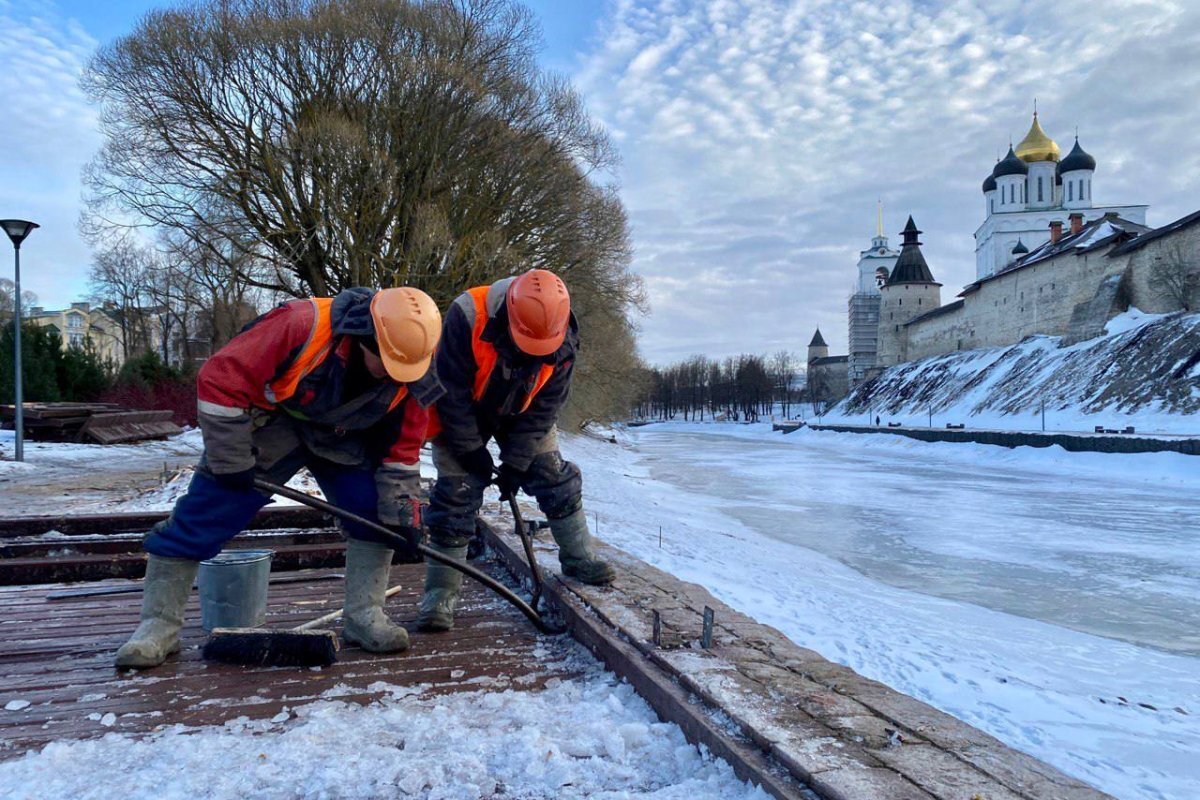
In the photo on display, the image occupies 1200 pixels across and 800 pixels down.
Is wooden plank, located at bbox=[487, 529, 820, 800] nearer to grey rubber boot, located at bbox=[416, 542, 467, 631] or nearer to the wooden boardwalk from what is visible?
the wooden boardwalk

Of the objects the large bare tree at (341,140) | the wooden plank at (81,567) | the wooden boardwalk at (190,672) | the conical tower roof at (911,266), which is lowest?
the wooden boardwalk at (190,672)

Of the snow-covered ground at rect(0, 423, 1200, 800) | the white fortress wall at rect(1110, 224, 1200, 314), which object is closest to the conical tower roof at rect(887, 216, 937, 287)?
the white fortress wall at rect(1110, 224, 1200, 314)

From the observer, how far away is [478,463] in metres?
3.64

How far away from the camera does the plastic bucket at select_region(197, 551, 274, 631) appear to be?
10.8 feet

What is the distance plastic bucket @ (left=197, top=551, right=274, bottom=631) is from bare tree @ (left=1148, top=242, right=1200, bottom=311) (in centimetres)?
4344

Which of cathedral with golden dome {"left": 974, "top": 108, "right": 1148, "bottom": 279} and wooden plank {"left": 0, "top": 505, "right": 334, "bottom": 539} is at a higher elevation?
cathedral with golden dome {"left": 974, "top": 108, "right": 1148, "bottom": 279}

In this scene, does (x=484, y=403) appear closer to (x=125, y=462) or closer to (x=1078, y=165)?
(x=125, y=462)

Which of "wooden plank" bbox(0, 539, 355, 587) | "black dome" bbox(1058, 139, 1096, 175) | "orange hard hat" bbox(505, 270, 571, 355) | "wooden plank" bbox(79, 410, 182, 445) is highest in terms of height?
"black dome" bbox(1058, 139, 1096, 175)

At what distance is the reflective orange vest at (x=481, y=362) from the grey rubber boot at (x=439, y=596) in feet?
1.95

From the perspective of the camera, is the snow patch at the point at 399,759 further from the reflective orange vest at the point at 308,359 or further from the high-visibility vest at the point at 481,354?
the high-visibility vest at the point at 481,354

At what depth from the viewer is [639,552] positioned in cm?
718

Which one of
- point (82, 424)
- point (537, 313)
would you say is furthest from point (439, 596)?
point (82, 424)

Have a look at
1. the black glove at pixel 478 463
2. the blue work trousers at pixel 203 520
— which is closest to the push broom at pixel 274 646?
the blue work trousers at pixel 203 520

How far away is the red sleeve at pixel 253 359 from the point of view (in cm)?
281
